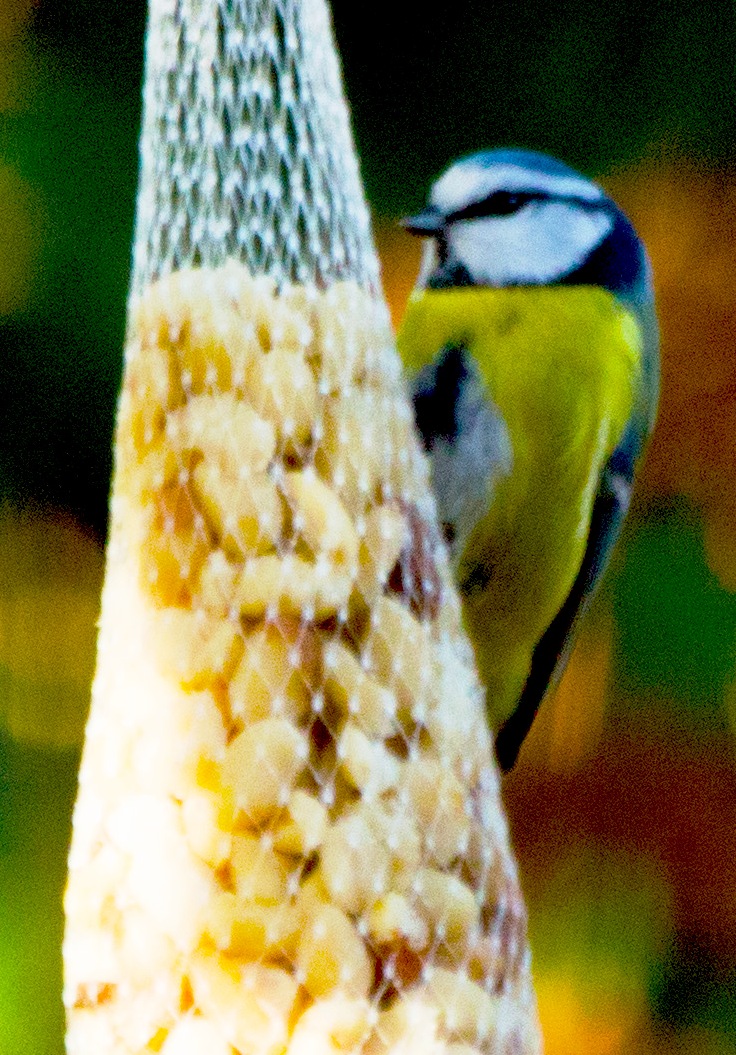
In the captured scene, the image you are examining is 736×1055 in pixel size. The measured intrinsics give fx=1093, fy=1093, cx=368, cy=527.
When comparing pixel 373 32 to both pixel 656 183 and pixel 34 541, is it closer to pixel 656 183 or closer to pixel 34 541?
pixel 656 183

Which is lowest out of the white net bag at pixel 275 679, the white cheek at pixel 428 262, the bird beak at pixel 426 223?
the white net bag at pixel 275 679

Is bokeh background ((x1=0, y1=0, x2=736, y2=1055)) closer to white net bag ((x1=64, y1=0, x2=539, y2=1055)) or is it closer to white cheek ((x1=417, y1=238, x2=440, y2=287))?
white cheek ((x1=417, y1=238, x2=440, y2=287))

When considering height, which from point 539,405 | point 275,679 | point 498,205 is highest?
point 498,205

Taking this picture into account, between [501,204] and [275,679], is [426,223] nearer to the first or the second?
[501,204]

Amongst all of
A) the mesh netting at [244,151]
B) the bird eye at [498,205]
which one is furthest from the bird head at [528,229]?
the mesh netting at [244,151]

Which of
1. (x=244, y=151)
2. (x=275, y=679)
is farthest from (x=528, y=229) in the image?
(x=275, y=679)

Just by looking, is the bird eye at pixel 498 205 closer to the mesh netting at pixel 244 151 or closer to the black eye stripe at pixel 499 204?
the black eye stripe at pixel 499 204

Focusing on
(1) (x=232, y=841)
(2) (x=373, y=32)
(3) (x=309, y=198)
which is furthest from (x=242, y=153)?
(1) (x=232, y=841)
